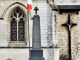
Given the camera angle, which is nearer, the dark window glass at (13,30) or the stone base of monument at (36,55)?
the stone base of monument at (36,55)

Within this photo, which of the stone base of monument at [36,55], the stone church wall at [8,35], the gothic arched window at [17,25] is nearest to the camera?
the stone base of monument at [36,55]

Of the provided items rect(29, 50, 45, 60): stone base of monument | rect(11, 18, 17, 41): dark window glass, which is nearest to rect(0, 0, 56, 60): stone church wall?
rect(11, 18, 17, 41): dark window glass

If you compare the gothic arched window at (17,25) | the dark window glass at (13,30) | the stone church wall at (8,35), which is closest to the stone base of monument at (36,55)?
the stone church wall at (8,35)

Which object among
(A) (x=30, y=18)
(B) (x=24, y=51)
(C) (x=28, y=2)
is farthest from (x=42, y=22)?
(B) (x=24, y=51)

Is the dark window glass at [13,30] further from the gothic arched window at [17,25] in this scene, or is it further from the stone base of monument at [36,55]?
the stone base of monument at [36,55]

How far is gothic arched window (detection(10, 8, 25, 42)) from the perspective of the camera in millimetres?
9602

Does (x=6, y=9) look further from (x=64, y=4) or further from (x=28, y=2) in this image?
(x=64, y=4)

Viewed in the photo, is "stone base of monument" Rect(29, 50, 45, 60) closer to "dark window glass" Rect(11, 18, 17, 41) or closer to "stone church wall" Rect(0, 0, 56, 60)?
"stone church wall" Rect(0, 0, 56, 60)

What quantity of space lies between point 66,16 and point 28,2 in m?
2.84

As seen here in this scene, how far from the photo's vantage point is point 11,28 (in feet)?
31.7

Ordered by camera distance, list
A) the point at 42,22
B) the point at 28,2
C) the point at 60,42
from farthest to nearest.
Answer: the point at 60,42, the point at 42,22, the point at 28,2

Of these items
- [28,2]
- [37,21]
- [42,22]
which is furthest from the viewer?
[42,22]

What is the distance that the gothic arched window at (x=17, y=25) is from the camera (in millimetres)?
9602

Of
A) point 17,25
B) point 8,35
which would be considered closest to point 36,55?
point 8,35
